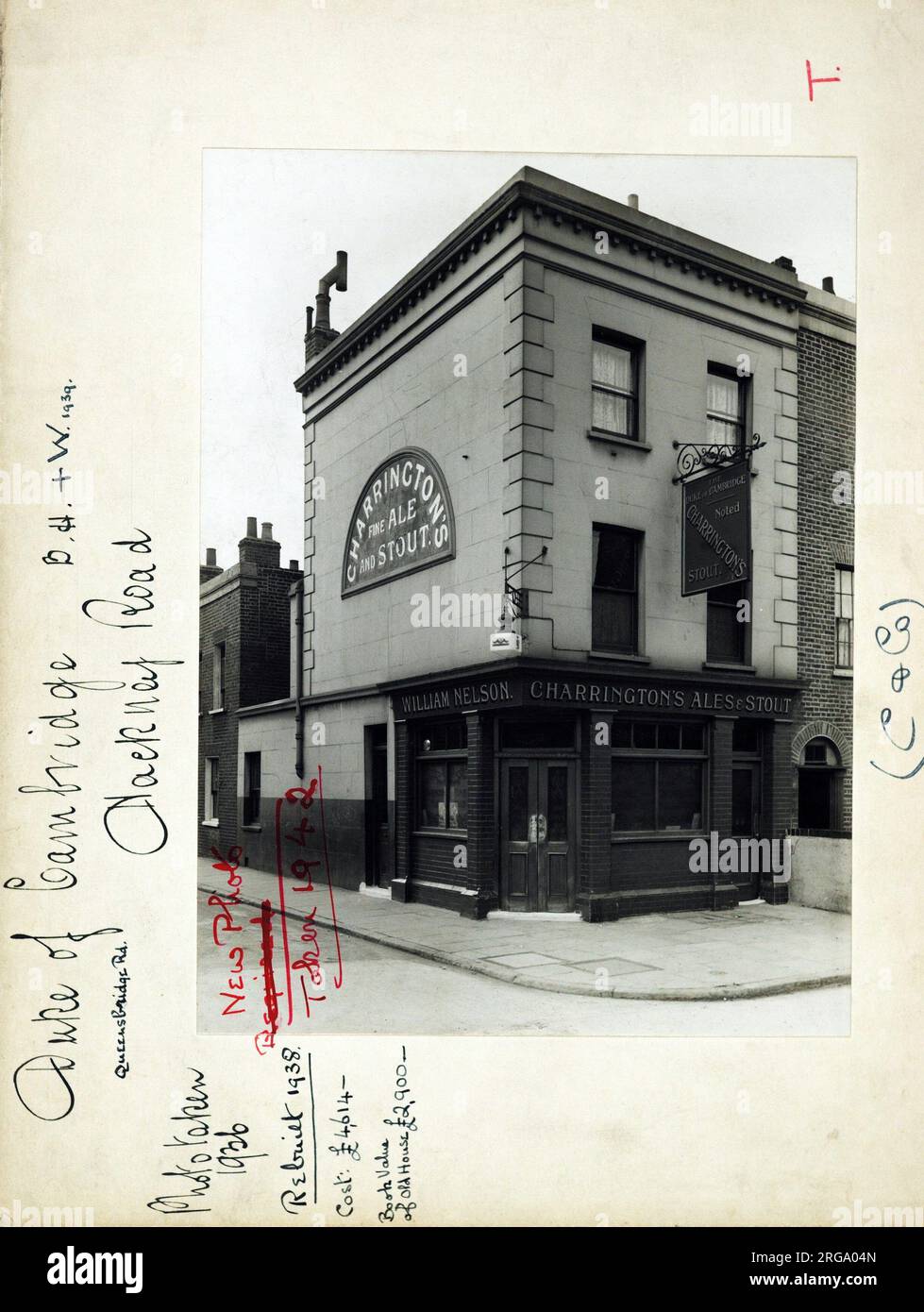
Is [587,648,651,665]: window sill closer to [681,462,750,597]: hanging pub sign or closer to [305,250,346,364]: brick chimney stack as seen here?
[681,462,750,597]: hanging pub sign

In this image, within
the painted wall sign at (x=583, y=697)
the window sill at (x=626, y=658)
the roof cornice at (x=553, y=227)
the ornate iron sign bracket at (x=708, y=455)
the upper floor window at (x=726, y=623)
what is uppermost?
the roof cornice at (x=553, y=227)

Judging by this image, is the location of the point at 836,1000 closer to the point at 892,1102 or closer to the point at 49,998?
the point at 892,1102

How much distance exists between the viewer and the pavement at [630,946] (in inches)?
239

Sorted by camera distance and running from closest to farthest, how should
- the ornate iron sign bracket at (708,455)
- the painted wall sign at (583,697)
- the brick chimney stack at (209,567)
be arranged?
the brick chimney stack at (209,567), the ornate iron sign bracket at (708,455), the painted wall sign at (583,697)

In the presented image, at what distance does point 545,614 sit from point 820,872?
2.97 metres

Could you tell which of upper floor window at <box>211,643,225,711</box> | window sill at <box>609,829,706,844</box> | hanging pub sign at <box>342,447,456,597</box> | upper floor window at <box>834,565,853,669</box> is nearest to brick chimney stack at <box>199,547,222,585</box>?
upper floor window at <box>211,643,225,711</box>

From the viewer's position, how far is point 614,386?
7.86m

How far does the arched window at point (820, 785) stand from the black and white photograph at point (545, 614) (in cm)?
5

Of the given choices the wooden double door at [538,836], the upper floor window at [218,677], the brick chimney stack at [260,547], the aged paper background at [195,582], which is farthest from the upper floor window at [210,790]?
the wooden double door at [538,836]

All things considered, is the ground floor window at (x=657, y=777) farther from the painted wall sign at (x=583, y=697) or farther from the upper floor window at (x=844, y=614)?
the upper floor window at (x=844, y=614)

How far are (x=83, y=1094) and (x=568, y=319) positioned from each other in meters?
6.67

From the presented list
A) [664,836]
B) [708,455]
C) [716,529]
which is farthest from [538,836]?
[708,455]

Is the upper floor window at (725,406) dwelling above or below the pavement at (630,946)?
above

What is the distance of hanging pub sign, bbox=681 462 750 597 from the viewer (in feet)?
25.3
